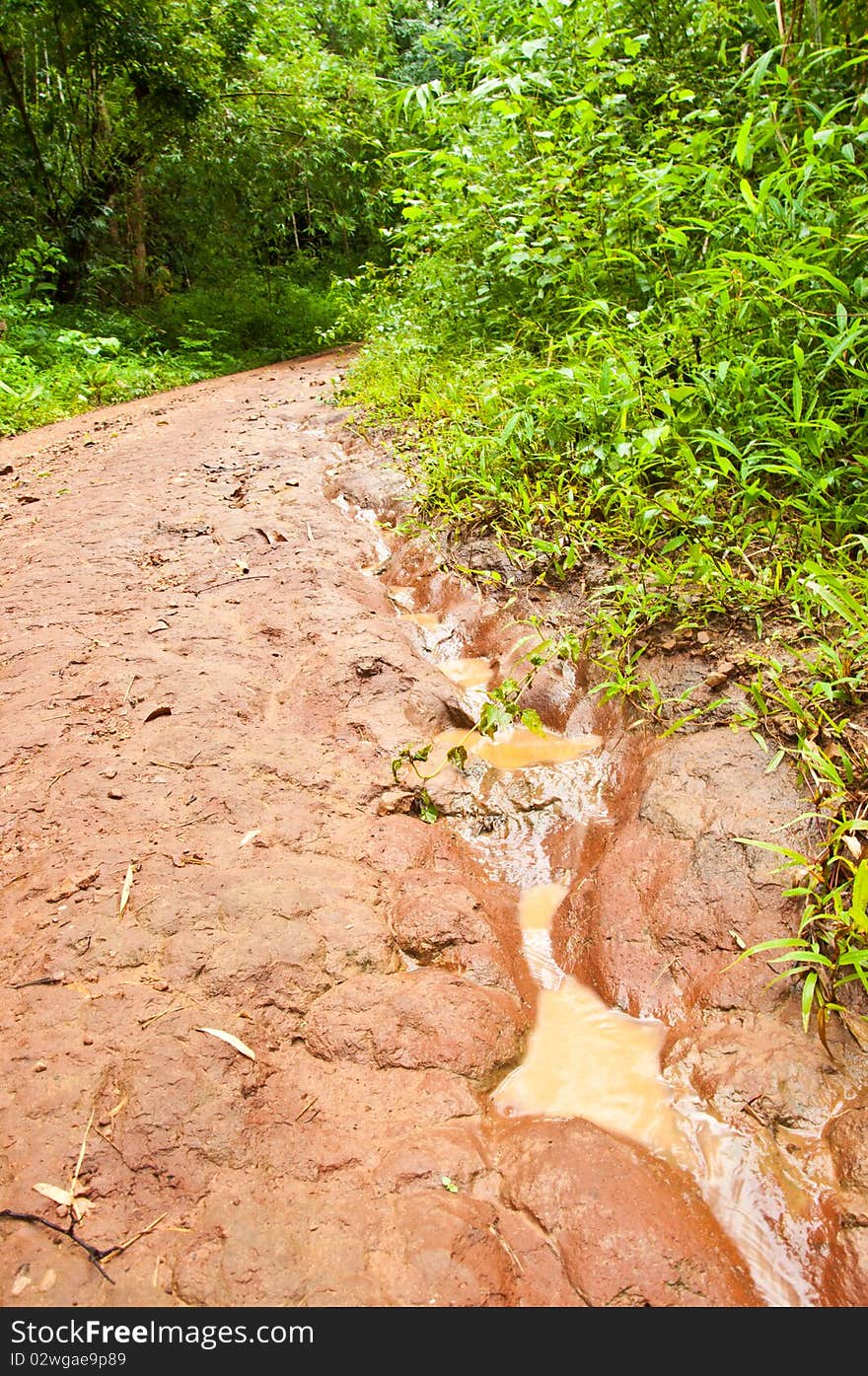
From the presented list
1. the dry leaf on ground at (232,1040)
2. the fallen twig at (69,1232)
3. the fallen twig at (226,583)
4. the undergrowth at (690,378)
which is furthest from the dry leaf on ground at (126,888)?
the fallen twig at (226,583)

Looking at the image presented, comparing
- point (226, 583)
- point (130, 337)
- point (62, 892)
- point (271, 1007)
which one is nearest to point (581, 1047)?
point (271, 1007)

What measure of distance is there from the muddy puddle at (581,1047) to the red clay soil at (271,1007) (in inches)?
1.8

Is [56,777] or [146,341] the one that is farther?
[146,341]

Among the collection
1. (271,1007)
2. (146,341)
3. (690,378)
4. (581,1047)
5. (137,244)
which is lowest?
(581,1047)

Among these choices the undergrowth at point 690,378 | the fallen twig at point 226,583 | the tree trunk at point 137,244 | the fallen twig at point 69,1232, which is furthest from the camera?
the tree trunk at point 137,244

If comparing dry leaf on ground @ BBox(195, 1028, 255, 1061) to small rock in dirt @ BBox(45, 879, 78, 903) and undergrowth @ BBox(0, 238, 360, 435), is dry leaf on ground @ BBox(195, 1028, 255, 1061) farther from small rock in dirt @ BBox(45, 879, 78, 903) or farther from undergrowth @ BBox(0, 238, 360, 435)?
undergrowth @ BBox(0, 238, 360, 435)

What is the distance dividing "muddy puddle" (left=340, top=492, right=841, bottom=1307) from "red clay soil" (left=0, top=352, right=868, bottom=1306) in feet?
0.15

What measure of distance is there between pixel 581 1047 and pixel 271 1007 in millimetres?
650

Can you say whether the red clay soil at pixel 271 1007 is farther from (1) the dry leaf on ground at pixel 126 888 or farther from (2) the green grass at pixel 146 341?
(2) the green grass at pixel 146 341

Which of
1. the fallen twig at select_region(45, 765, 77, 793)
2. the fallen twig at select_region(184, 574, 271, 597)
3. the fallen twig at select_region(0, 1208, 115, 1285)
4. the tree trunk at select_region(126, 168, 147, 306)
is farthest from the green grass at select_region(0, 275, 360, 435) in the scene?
the fallen twig at select_region(0, 1208, 115, 1285)

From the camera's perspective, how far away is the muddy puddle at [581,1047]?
4.10ft

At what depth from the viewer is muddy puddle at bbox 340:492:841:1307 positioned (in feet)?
4.10

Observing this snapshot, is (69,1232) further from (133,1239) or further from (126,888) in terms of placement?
(126,888)

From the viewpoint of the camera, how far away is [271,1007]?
1508 mm
